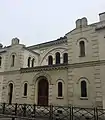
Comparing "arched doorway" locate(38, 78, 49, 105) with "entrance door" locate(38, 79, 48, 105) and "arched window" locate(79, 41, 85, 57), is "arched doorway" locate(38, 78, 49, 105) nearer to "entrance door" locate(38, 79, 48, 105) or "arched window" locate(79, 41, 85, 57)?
"entrance door" locate(38, 79, 48, 105)

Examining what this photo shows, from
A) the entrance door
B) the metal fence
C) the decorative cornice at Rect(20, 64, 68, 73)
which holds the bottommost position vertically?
the metal fence

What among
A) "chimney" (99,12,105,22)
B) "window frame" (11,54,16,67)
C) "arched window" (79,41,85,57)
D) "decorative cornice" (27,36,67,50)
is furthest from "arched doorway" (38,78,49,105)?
"chimney" (99,12,105,22)

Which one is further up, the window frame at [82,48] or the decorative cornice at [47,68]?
the window frame at [82,48]

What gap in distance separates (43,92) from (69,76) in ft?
13.2

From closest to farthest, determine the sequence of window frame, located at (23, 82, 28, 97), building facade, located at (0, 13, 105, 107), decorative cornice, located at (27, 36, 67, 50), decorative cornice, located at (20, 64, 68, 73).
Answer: building facade, located at (0, 13, 105, 107), decorative cornice, located at (20, 64, 68, 73), window frame, located at (23, 82, 28, 97), decorative cornice, located at (27, 36, 67, 50)

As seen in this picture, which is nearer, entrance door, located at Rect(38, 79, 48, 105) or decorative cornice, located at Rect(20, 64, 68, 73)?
decorative cornice, located at Rect(20, 64, 68, 73)

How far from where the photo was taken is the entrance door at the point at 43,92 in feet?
56.7

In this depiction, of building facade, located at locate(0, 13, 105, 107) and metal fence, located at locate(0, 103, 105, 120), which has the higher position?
building facade, located at locate(0, 13, 105, 107)

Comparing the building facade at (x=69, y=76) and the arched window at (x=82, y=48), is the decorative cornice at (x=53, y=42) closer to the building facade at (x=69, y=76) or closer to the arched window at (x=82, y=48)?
the building facade at (x=69, y=76)

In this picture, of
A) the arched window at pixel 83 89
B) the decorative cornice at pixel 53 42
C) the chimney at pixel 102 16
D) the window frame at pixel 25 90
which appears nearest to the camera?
the arched window at pixel 83 89

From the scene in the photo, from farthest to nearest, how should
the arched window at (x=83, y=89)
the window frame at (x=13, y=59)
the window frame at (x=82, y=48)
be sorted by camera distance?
1. the window frame at (x=13, y=59)
2. the window frame at (x=82, y=48)
3. the arched window at (x=83, y=89)

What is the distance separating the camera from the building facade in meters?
14.3

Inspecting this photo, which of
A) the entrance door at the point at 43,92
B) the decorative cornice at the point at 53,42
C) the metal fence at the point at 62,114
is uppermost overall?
the decorative cornice at the point at 53,42

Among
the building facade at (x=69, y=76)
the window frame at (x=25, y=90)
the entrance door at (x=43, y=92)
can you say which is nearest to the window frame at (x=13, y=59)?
the building facade at (x=69, y=76)
